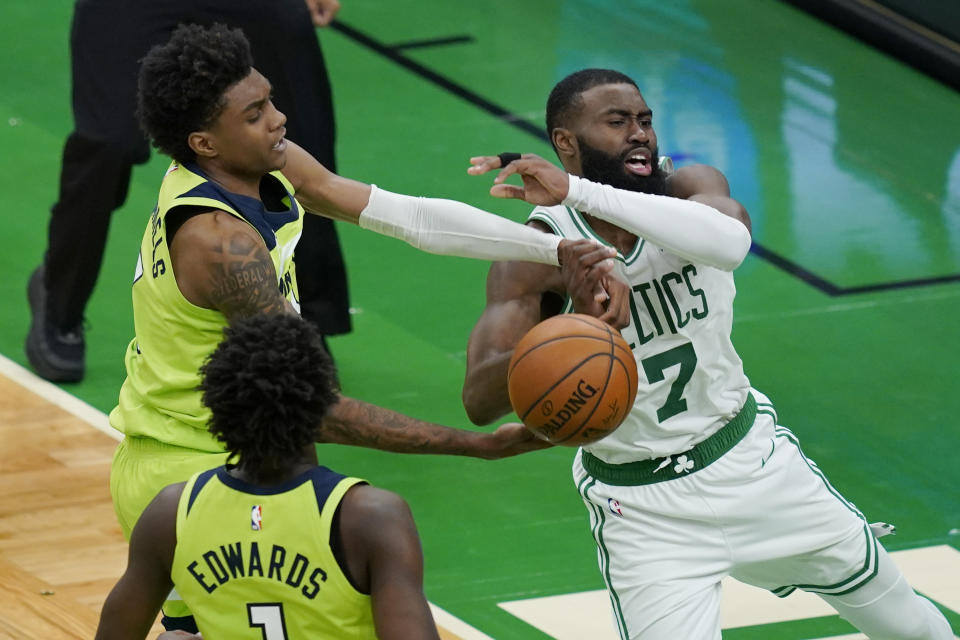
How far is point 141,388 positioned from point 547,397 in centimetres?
110

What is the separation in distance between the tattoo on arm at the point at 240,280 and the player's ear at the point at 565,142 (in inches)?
44.1

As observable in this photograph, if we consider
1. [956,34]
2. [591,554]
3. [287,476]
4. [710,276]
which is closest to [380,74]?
[956,34]

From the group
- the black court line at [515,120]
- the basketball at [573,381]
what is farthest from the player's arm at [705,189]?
the black court line at [515,120]

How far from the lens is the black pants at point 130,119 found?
7449mm

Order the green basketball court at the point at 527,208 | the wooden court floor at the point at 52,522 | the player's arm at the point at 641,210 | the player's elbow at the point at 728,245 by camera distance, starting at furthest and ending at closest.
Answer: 1. the green basketball court at the point at 527,208
2. the wooden court floor at the point at 52,522
3. the player's elbow at the point at 728,245
4. the player's arm at the point at 641,210

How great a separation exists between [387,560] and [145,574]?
1.88 feet

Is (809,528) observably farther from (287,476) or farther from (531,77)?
(531,77)

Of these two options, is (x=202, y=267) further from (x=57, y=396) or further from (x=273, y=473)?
(x=57, y=396)

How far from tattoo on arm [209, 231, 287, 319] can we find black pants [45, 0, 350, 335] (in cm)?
296

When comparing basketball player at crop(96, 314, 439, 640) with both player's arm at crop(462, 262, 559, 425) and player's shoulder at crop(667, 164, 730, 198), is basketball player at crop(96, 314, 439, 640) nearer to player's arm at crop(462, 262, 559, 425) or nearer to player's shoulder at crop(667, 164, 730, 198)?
player's arm at crop(462, 262, 559, 425)

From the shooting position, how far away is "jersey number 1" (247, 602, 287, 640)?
3.77 meters

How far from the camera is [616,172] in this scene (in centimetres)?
508

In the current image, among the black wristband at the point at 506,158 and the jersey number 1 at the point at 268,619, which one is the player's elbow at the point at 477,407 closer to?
the black wristband at the point at 506,158

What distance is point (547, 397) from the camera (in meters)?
4.55
